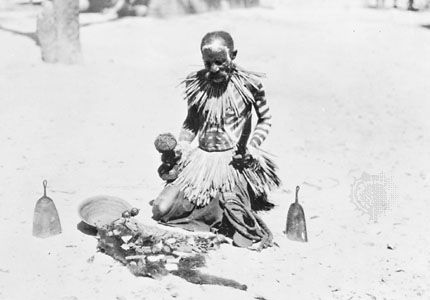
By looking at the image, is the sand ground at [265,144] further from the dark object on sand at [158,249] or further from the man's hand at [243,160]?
the man's hand at [243,160]

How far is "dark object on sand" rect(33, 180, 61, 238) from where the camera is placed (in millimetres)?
4930

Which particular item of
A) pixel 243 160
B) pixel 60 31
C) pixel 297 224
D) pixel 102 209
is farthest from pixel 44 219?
pixel 60 31

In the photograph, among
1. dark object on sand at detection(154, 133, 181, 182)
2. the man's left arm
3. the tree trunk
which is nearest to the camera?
→ dark object on sand at detection(154, 133, 181, 182)

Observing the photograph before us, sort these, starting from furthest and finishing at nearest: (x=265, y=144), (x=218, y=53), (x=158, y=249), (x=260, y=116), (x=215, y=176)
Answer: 1. (x=265, y=144)
2. (x=260, y=116)
3. (x=215, y=176)
4. (x=218, y=53)
5. (x=158, y=249)

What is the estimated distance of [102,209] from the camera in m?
5.21

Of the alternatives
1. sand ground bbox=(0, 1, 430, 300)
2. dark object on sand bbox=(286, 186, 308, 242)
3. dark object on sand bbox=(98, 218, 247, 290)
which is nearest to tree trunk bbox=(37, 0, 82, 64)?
sand ground bbox=(0, 1, 430, 300)

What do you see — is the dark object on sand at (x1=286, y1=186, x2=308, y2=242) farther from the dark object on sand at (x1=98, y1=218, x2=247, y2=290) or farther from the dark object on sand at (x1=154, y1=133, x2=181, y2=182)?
the dark object on sand at (x1=154, y1=133, x2=181, y2=182)

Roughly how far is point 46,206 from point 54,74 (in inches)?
210

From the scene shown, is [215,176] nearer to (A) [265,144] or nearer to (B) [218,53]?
(B) [218,53]

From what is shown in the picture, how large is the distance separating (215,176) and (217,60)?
932 mm

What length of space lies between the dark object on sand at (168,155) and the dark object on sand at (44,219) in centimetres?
Answer: 95

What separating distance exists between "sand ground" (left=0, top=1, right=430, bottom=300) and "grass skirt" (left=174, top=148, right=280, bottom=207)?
45 cm

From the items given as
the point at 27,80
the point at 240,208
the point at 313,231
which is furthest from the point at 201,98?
the point at 27,80

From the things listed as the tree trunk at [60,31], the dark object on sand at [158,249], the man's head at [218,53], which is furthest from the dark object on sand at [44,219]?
the tree trunk at [60,31]
